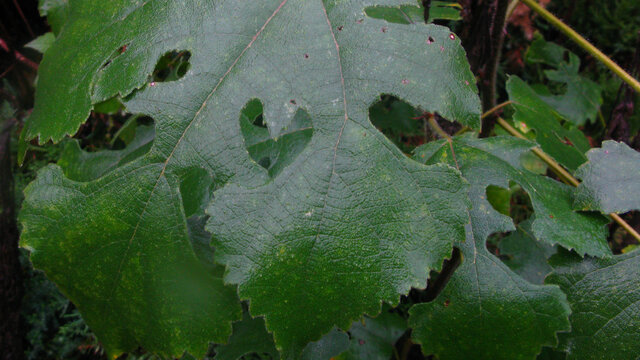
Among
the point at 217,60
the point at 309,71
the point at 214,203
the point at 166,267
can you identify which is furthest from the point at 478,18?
the point at 166,267

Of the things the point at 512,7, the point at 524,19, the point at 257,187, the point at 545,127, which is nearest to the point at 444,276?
the point at 545,127

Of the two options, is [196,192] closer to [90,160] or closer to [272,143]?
[272,143]

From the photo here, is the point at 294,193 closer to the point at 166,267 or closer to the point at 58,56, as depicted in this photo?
the point at 166,267

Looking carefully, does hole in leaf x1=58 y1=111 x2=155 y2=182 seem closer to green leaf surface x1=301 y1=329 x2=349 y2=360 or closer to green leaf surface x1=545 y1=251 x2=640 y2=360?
green leaf surface x1=301 y1=329 x2=349 y2=360

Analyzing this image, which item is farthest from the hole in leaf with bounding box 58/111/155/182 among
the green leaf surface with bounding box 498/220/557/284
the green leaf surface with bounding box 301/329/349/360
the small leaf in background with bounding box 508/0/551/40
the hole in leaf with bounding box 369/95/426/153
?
the small leaf in background with bounding box 508/0/551/40

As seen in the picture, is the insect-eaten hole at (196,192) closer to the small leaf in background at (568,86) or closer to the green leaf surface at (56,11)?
the green leaf surface at (56,11)
